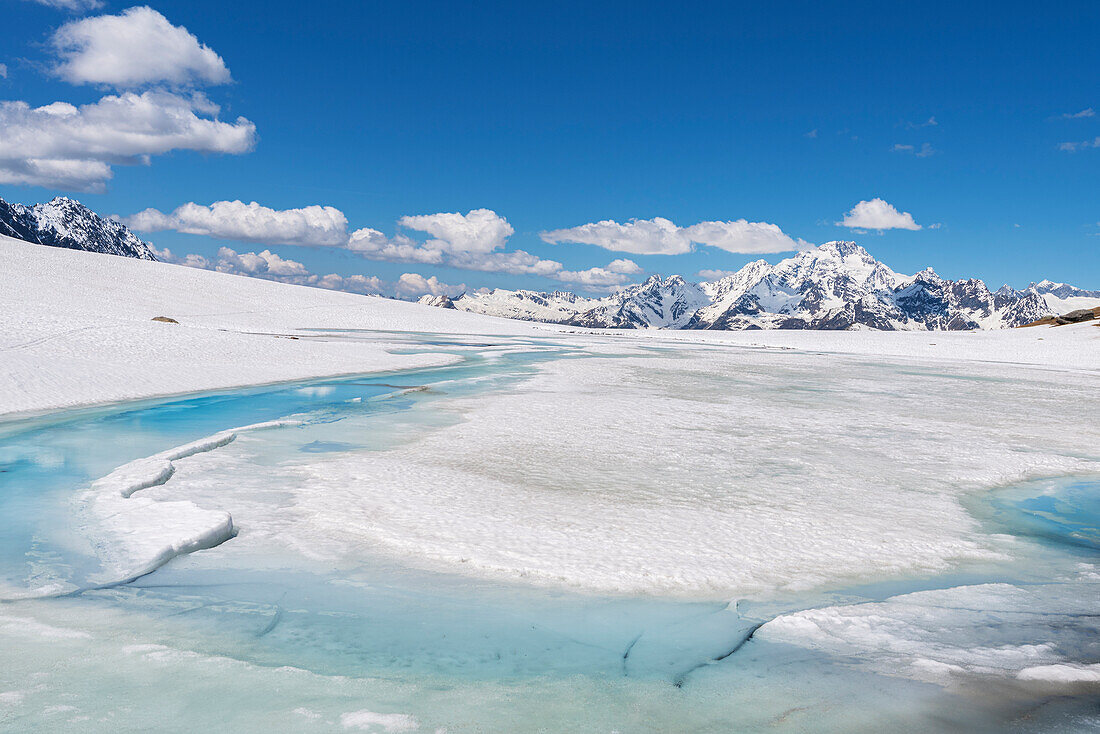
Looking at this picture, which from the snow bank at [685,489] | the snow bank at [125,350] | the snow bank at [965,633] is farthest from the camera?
the snow bank at [125,350]

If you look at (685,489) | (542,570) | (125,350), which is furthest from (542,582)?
(125,350)

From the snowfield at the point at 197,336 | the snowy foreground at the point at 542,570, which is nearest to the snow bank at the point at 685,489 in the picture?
the snowy foreground at the point at 542,570

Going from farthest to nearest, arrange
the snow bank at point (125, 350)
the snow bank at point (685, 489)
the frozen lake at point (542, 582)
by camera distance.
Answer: the snow bank at point (125, 350)
the snow bank at point (685, 489)
the frozen lake at point (542, 582)

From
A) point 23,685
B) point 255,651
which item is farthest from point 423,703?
point 23,685

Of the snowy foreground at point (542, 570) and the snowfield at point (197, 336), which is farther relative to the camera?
the snowfield at point (197, 336)

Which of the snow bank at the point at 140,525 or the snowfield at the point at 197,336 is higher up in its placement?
the snowfield at the point at 197,336

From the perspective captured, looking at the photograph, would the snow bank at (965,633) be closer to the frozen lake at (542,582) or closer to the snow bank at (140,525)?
the frozen lake at (542,582)

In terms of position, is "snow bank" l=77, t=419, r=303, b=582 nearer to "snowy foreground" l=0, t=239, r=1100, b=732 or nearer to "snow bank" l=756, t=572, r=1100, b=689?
"snowy foreground" l=0, t=239, r=1100, b=732
